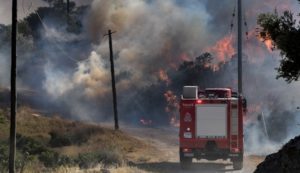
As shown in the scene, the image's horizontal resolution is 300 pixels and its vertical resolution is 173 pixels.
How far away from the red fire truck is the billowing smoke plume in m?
13.7

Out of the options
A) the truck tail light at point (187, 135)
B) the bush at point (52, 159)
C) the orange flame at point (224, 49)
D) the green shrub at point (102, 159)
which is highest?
the orange flame at point (224, 49)

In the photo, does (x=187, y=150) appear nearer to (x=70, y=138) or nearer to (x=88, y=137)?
(x=88, y=137)

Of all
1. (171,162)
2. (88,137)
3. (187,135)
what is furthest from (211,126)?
(88,137)

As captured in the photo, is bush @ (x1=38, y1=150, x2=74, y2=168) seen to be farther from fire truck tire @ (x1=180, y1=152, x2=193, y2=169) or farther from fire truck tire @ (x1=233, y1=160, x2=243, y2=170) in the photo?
fire truck tire @ (x1=233, y1=160, x2=243, y2=170)

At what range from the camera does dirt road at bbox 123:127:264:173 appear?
93.7ft

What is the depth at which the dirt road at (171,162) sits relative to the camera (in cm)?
2856

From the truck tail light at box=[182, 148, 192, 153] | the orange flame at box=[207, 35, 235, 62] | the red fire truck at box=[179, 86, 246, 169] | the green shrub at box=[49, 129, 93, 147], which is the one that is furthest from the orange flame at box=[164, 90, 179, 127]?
the red fire truck at box=[179, 86, 246, 169]

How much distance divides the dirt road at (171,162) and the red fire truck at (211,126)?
1315 mm

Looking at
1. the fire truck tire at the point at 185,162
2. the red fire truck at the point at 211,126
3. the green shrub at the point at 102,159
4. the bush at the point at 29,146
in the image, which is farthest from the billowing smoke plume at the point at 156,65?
the bush at the point at 29,146

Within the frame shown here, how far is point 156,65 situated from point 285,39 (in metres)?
55.7

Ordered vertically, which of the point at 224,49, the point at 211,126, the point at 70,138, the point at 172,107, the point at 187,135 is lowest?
the point at 70,138

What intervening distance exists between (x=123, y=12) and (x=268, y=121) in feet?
130

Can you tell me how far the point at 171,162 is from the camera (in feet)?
109

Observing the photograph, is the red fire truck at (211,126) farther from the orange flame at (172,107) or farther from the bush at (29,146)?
the orange flame at (172,107)
